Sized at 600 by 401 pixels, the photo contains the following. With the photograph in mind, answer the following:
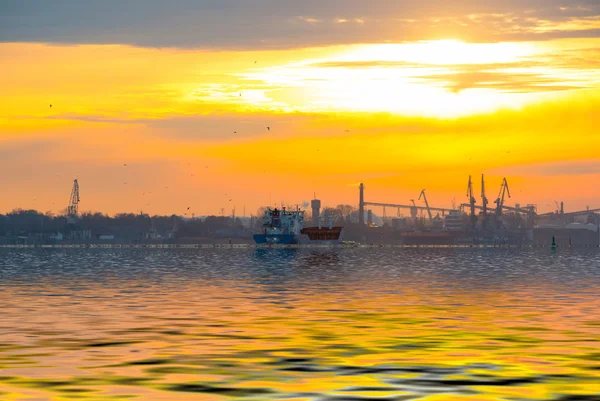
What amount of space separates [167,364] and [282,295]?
3569 cm

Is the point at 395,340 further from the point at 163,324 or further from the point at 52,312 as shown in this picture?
the point at 52,312

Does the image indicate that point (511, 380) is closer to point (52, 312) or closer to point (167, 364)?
point (167, 364)

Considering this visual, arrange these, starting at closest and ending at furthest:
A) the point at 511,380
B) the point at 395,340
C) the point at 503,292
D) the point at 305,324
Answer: the point at 511,380
the point at 395,340
the point at 305,324
the point at 503,292

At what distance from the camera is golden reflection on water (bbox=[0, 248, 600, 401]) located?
2669 cm

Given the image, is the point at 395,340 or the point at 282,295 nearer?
the point at 395,340

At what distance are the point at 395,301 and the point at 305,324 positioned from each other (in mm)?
16380

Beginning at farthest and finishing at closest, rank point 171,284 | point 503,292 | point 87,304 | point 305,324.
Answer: point 171,284 → point 503,292 → point 87,304 → point 305,324

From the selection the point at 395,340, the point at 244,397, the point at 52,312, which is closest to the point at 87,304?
the point at 52,312

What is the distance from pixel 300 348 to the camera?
35.8 metres

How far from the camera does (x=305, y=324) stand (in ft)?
148

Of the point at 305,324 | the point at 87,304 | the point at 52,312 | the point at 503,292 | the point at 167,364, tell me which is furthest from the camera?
the point at 503,292

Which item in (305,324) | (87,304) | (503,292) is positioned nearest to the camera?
(305,324)

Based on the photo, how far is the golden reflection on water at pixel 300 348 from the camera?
2669cm

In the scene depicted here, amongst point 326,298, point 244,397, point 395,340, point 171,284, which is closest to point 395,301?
point 326,298
